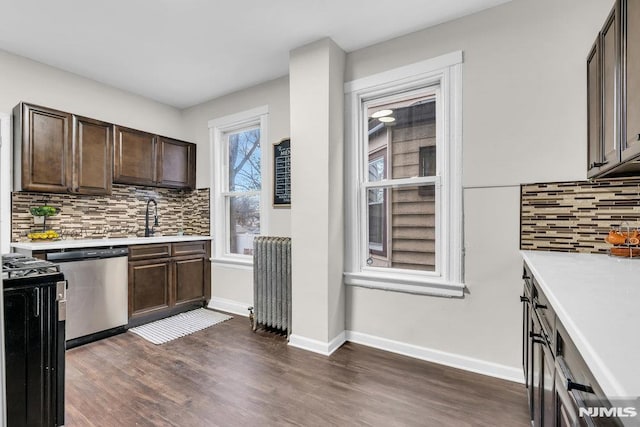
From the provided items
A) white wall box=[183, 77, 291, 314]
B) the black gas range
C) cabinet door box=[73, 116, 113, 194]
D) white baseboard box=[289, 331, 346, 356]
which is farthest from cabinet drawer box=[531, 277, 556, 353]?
cabinet door box=[73, 116, 113, 194]

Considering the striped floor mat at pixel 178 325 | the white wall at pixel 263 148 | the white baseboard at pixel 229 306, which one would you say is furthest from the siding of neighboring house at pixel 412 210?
the striped floor mat at pixel 178 325

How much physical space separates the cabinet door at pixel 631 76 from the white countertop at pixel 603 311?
1.75 ft

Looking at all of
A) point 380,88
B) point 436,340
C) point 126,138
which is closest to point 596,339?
point 436,340

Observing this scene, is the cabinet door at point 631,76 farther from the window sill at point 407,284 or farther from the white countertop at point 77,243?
the white countertop at point 77,243

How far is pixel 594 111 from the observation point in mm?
1818

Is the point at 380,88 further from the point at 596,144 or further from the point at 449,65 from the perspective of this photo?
the point at 596,144

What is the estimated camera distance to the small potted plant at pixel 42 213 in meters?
2.98

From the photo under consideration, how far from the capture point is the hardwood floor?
1.79 metres

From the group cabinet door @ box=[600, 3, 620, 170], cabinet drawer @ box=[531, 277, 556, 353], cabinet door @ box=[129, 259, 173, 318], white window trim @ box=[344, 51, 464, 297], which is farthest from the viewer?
cabinet door @ box=[129, 259, 173, 318]

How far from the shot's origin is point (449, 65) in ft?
7.90

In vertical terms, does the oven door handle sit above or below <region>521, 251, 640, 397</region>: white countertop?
below

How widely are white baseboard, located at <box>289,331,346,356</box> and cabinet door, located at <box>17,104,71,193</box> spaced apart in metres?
2.72

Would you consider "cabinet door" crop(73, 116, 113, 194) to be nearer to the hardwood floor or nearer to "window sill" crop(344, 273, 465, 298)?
the hardwood floor

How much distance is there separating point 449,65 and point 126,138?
3467 mm
